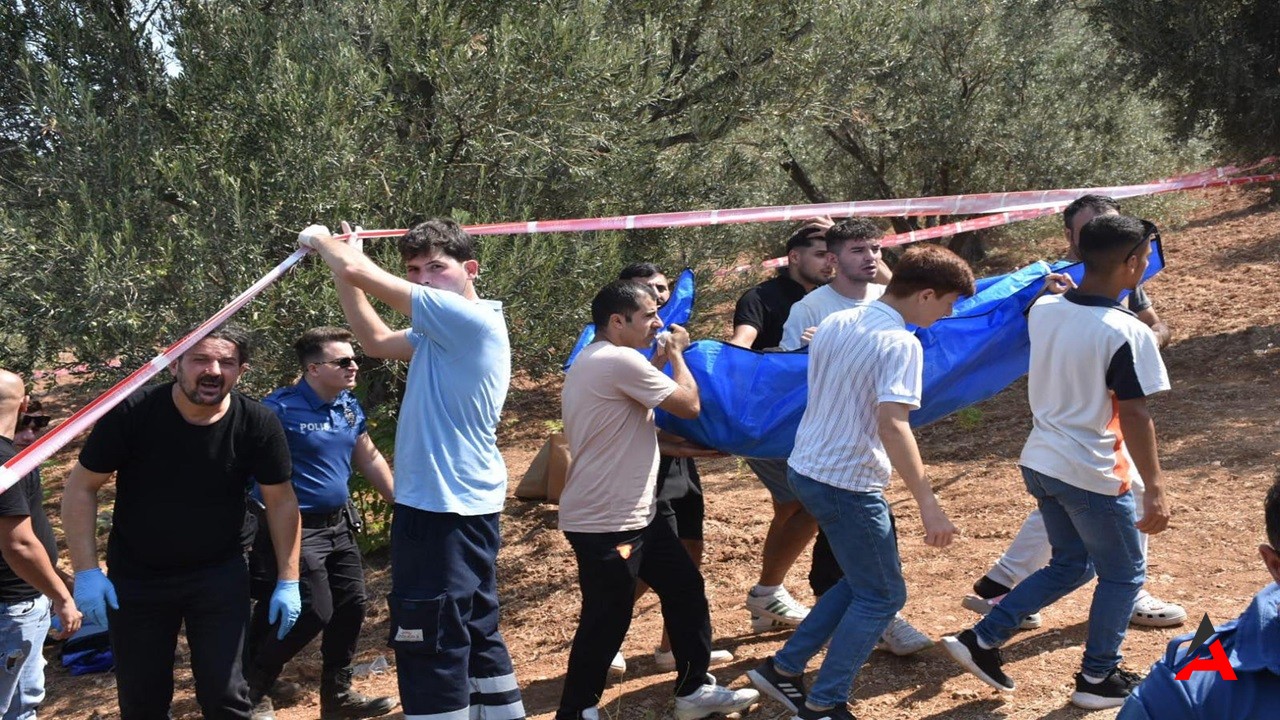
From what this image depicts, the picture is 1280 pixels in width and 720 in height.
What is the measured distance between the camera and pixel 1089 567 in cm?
472

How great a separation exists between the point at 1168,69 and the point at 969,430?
3549 mm

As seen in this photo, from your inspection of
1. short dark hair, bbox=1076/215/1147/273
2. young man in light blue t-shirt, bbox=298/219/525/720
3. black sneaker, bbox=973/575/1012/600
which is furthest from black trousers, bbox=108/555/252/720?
short dark hair, bbox=1076/215/1147/273

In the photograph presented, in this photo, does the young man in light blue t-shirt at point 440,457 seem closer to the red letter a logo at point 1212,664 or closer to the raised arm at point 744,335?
the raised arm at point 744,335

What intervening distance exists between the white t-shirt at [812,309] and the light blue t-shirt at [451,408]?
1.60 meters

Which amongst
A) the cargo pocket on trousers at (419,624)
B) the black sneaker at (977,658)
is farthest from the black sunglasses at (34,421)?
the black sneaker at (977,658)

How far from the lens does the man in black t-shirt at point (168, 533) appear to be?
14.5ft

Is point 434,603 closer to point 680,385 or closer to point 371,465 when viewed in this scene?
point 680,385

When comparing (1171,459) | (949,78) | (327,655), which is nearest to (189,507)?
(327,655)

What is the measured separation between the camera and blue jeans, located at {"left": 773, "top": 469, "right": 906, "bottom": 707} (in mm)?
4367

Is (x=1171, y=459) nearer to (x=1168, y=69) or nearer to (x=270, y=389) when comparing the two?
(x=1168, y=69)

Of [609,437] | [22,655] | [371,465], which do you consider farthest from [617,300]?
[22,655]

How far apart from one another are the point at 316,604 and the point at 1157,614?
3.76 meters

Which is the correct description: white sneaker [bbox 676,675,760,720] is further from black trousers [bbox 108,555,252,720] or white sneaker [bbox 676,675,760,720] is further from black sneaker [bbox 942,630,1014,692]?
black trousers [bbox 108,555,252,720]

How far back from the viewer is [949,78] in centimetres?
1290
